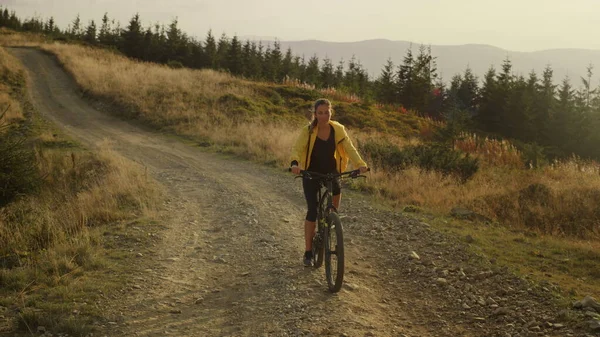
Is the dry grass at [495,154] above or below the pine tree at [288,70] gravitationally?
below

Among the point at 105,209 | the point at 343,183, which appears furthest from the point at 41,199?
the point at 343,183

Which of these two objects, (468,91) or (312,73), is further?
(468,91)

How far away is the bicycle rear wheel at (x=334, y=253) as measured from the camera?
5.35 m

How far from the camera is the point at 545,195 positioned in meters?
9.87

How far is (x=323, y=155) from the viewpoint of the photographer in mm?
5770

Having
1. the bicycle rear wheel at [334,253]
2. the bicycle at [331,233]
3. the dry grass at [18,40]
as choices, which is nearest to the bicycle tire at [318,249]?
the bicycle at [331,233]

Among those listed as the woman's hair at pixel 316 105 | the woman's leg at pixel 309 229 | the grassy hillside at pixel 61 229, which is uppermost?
the woman's hair at pixel 316 105

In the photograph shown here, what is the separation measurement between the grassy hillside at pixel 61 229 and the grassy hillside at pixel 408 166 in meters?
5.10

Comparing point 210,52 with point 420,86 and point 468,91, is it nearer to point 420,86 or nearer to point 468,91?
point 420,86

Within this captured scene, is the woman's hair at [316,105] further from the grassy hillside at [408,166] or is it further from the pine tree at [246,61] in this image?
the pine tree at [246,61]

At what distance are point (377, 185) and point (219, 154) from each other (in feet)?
20.2

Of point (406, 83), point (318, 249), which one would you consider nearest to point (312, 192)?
point (318, 249)

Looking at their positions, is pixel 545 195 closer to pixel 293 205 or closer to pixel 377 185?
pixel 377 185

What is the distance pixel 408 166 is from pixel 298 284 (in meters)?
7.74
